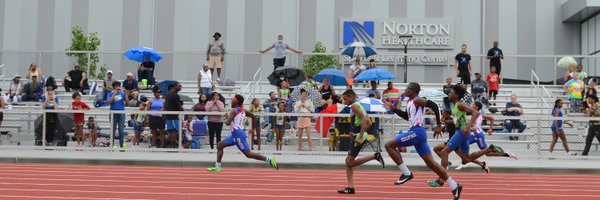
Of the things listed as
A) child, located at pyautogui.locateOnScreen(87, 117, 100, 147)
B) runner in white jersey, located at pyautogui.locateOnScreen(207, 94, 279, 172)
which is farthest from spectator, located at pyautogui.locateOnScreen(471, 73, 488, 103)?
runner in white jersey, located at pyautogui.locateOnScreen(207, 94, 279, 172)

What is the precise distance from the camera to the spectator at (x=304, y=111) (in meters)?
20.7

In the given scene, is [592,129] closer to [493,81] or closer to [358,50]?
[493,81]

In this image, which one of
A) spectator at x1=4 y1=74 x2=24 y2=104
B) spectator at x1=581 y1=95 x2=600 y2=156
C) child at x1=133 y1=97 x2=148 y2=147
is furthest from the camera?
spectator at x1=4 y1=74 x2=24 y2=104

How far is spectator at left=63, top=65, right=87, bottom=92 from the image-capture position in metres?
28.8

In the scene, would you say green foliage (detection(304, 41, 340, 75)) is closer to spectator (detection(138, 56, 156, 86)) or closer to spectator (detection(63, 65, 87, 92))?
spectator (detection(138, 56, 156, 86))

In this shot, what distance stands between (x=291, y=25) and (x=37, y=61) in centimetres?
1481

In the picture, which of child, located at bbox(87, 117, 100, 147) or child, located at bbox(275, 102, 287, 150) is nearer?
child, located at bbox(275, 102, 287, 150)

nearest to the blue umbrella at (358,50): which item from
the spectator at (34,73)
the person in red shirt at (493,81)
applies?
the person in red shirt at (493,81)

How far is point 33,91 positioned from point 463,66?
45.6 ft

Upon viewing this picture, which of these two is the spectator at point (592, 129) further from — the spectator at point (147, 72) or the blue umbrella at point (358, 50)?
the spectator at point (147, 72)

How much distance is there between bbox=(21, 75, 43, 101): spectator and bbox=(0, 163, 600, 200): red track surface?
9553mm

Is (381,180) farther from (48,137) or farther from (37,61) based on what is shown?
(37,61)

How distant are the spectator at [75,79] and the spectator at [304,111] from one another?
31.0 feet

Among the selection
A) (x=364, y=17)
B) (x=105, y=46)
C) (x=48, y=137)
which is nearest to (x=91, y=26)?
(x=105, y=46)
